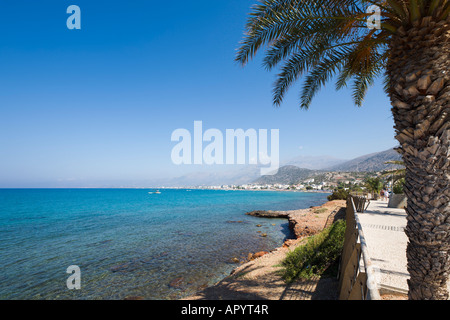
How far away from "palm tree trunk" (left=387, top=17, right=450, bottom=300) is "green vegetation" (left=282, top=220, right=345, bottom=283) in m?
4.92

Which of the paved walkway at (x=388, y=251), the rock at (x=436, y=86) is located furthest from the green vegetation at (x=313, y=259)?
the rock at (x=436, y=86)

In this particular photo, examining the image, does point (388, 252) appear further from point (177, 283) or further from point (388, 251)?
point (177, 283)

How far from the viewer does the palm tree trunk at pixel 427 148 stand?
8.70 feet

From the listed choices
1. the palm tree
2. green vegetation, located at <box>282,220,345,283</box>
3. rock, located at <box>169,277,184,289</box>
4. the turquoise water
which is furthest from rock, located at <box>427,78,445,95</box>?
rock, located at <box>169,277,184,289</box>

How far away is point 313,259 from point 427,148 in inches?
260

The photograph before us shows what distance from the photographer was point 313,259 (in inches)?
312

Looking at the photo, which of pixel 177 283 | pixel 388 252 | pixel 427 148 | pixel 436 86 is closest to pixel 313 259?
pixel 388 252

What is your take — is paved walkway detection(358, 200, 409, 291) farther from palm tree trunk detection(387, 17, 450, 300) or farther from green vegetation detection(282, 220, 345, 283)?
palm tree trunk detection(387, 17, 450, 300)

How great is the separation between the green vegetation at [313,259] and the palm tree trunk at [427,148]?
16.1 feet

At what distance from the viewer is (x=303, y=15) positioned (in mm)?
4578

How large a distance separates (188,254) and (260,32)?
41.6 feet

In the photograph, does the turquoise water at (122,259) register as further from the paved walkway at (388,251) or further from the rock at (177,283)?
the paved walkway at (388,251)
